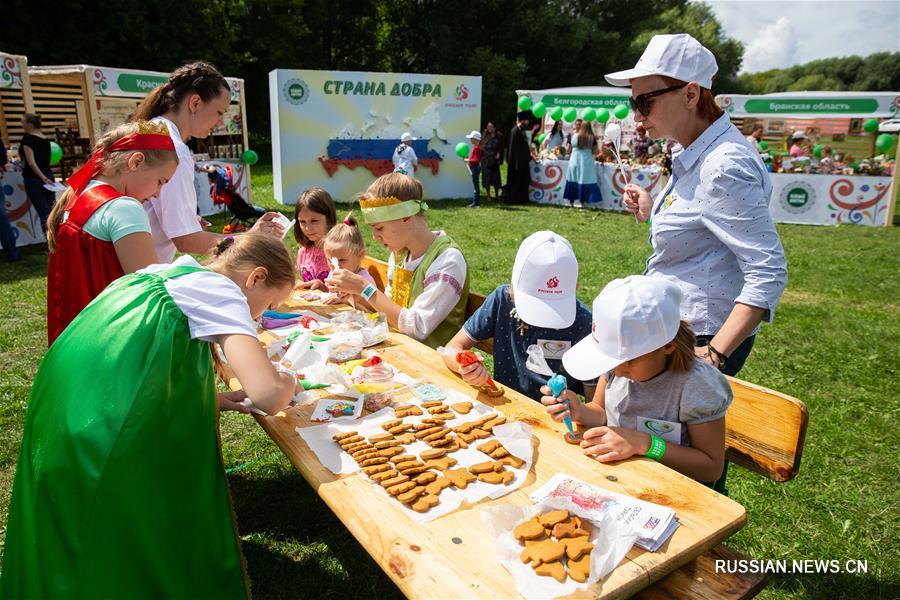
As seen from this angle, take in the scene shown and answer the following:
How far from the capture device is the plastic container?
7.08 ft

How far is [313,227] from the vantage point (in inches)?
168

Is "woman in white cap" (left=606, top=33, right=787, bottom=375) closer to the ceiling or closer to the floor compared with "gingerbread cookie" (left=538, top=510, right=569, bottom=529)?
closer to the ceiling

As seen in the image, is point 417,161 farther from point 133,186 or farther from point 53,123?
point 133,186

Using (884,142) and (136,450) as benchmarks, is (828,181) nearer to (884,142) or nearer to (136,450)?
(884,142)

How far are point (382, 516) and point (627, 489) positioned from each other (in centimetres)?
66

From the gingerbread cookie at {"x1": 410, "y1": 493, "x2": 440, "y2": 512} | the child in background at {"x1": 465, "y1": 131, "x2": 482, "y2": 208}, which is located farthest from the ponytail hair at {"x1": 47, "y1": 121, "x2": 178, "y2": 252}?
the child in background at {"x1": 465, "y1": 131, "x2": 482, "y2": 208}

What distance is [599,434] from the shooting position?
1816 millimetres

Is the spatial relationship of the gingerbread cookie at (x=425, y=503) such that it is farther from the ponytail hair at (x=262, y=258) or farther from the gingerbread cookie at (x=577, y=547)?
the ponytail hair at (x=262, y=258)

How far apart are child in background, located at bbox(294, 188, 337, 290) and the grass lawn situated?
1.13 m

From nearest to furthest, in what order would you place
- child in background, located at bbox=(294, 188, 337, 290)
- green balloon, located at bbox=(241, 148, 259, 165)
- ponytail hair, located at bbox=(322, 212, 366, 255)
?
ponytail hair, located at bbox=(322, 212, 366, 255), child in background, located at bbox=(294, 188, 337, 290), green balloon, located at bbox=(241, 148, 259, 165)

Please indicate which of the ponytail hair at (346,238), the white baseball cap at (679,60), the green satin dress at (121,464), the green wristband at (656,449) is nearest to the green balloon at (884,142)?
the ponytail hair at (346,238)

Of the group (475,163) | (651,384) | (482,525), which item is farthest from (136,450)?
(475,163)

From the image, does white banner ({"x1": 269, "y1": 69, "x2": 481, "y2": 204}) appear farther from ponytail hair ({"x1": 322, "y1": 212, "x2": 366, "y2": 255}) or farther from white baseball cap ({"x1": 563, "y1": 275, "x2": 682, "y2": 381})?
white baseball cap ({"x1": 563, "y1": 275, "x2": 682, "y2": 381})

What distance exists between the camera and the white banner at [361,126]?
12836 millimetres
